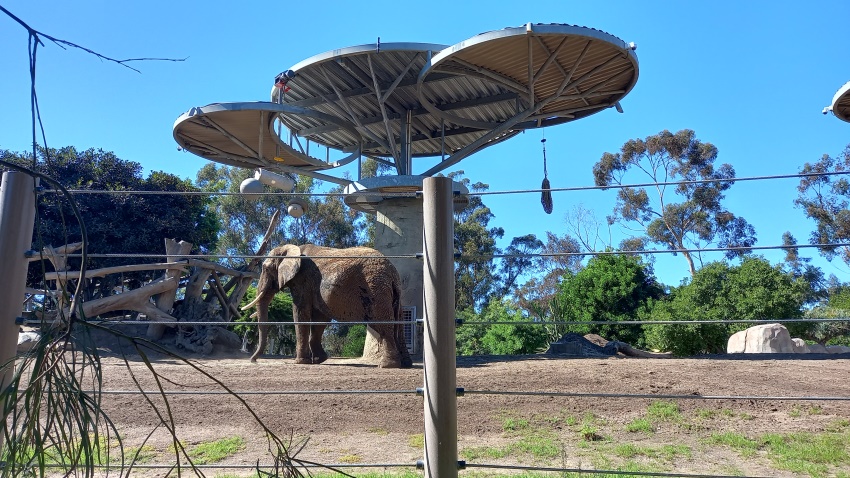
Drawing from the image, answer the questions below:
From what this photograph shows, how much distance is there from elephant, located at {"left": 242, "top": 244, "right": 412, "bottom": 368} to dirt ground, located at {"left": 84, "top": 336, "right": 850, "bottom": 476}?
1.64 m

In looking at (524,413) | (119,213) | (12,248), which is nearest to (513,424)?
(524,413)

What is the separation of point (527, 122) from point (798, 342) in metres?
8.38

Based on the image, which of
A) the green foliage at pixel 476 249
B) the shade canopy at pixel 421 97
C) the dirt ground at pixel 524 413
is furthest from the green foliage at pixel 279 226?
the dirt ground at pixel 524 413

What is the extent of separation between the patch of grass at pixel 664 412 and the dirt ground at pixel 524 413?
0.06 m

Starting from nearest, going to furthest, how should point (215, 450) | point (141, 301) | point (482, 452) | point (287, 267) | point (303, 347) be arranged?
1. point (482, 452)
2. point (215, 450)
3. point (303, 347)
4. point (287, 267)
5. point (141, 301)

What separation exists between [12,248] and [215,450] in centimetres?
293

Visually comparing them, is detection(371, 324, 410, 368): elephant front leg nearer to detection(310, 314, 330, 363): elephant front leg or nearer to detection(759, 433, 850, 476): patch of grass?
detection(310, 314, 330, 363): elephant front leg

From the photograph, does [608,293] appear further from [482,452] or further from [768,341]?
[482,452]

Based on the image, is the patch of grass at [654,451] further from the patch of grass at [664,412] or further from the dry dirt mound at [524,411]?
the patch of grass at [664,412]

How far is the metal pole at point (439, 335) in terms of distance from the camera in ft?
7.80

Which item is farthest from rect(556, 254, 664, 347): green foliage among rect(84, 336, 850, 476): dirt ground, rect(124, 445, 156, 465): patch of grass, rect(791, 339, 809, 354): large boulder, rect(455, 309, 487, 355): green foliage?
rect(124, 445, 156, 465): patch of grass

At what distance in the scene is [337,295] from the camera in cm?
1079

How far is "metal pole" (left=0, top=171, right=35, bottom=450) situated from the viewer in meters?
2.43

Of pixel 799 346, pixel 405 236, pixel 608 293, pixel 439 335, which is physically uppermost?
pixel 405 236
